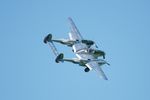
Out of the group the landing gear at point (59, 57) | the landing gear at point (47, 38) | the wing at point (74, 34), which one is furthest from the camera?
the wing at point (74, 34)

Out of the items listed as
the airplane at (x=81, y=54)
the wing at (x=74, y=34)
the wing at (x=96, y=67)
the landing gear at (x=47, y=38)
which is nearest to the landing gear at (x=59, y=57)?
the airplane at (x=81, y=54)

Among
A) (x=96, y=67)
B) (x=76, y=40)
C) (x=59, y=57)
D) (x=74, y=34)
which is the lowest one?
(x=96, y=67)

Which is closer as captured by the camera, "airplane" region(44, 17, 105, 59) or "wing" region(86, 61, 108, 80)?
"wing" region(86, 61, 108, 80)

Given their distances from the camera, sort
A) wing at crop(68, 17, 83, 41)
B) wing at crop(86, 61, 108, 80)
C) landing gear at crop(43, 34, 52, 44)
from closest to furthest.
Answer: wing at crop(86, 61, 108, 80)
landing gear at crop(43, 34, 52, 44)
wing at crop(68, 17, 83, 41)

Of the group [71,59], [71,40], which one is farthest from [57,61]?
[71,40]

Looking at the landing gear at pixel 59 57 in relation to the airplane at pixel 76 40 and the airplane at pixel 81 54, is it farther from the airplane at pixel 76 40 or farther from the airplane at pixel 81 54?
the airplane at pixel 76 40

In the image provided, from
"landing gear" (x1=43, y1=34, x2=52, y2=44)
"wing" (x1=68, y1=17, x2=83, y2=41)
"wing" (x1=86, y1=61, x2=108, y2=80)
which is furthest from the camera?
"wing" (x1=68, y1=17, x2=83, y2=41)

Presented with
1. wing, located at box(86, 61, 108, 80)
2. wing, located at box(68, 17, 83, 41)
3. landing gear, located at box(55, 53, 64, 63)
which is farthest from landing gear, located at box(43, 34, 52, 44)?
wing, located at box(86, 61, 108, 80)

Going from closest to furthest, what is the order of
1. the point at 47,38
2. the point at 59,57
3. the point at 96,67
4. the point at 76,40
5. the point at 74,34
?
the point at 96,67
the point at 59,57
the point at 47,38
the point at 76,40
the point at 74,34

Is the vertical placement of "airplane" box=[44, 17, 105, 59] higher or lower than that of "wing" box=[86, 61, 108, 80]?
higher

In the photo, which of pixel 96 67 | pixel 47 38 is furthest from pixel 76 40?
pixel 96 67

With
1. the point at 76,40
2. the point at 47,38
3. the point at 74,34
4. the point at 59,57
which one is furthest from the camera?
the point at 74,34

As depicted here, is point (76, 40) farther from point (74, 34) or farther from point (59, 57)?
point (59, 57)

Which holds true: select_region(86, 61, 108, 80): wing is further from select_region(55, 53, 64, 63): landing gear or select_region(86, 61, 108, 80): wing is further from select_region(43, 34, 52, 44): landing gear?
select_region(43, 34, 52, 44): landing gear
